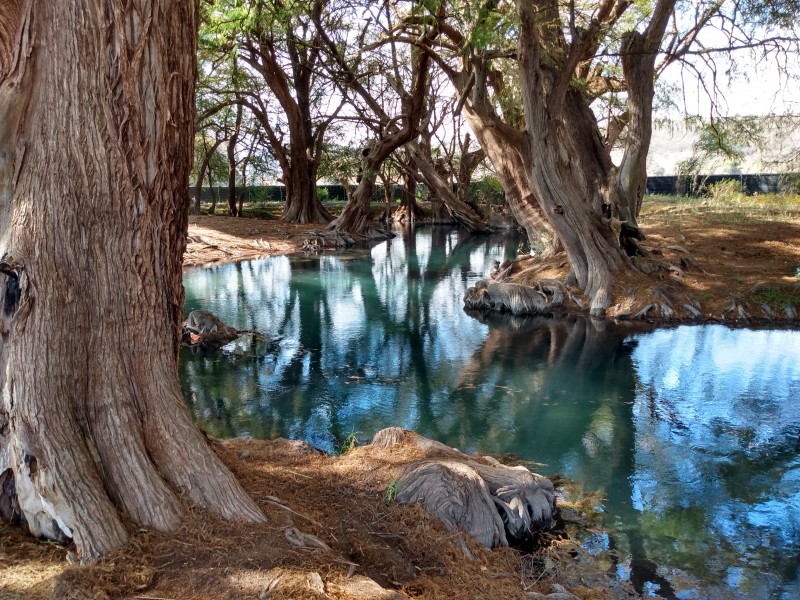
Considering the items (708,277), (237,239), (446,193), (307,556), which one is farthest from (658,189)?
(307,556)

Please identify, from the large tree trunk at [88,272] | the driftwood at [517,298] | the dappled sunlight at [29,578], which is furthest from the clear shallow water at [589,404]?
the dappled sunlight at [29,578]

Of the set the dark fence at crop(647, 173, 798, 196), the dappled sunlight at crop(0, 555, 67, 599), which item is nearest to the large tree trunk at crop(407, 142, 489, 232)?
the dark fence at crop(647, 173, 798, 196)

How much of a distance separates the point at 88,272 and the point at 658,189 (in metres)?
35.8

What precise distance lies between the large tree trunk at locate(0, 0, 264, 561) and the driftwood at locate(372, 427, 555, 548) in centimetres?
125

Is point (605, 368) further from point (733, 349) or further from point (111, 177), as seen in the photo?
point (111, 177)

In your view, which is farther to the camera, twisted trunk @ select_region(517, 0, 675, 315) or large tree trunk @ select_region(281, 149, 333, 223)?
large tree trunk @ select_region(281, 149, 333, 223)

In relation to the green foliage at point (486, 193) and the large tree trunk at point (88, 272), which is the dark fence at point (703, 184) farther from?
the large tree trunk at point (88, 272)

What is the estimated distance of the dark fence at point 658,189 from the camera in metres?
26.8

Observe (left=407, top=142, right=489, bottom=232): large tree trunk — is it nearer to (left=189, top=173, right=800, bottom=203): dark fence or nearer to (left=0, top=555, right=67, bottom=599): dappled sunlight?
(left=189, top=173, right=800, bottom=203): dark fence

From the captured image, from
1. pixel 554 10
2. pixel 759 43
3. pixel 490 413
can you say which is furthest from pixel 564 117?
pixel 490 413

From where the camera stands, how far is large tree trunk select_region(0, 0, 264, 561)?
3.07 meters

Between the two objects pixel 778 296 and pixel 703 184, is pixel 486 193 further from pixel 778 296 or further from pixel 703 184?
pixel 778 296

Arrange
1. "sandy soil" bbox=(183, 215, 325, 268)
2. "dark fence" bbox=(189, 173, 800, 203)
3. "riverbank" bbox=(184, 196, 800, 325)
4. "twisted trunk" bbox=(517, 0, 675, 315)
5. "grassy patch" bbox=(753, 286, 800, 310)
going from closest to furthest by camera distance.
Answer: "twisted trunk" bbox=(517, 0, 675, 315) → "grassy patch" bbox=(753, 286, 800, 310) → "riverbank" bbox=(184, 196, 800, 325) → "sandy soil" bbox=(183, 215, 325, 268) → "dark fence" bbox=(189, 173, 800, 203)

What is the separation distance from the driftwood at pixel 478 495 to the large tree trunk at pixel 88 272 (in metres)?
1.25
